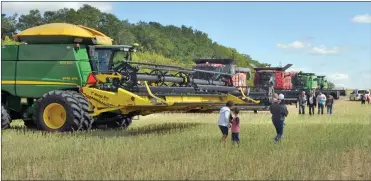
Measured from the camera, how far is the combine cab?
41.4ft

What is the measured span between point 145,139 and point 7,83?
5017mm

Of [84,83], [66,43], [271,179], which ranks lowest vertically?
[271,179]

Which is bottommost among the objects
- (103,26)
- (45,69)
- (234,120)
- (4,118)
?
(4,118)

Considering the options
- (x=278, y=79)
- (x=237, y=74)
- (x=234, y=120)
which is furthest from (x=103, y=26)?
(x=234, y=120)

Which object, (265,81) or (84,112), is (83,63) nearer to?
(84,112)

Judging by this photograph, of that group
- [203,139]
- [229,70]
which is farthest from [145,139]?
[229,70]

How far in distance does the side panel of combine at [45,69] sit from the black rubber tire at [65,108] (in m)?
0.65

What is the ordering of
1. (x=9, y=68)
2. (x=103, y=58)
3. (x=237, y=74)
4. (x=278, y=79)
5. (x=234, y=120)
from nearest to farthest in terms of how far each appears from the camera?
1. (x=234, y=120)
2. (x=9, y=68)
3. (x=103, y=58)
4. (x=237, y=74)
5. (x=278, y=79)

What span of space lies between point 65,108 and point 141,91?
6.16 feet

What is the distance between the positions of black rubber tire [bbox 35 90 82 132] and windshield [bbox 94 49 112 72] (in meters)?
1.48

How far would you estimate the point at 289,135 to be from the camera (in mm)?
12750

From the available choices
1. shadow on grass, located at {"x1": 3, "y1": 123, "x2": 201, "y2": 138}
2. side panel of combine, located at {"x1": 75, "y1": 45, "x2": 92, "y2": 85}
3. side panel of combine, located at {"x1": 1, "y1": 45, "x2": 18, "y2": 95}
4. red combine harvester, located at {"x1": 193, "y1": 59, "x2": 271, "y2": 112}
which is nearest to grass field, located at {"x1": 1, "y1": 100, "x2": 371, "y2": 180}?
shadow on grass, located at {"x1": 3, "y1": 123, "x2": 201, "y2": 138}

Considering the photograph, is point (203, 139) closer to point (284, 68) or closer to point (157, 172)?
point (157, 172)

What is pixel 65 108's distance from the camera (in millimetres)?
12617
